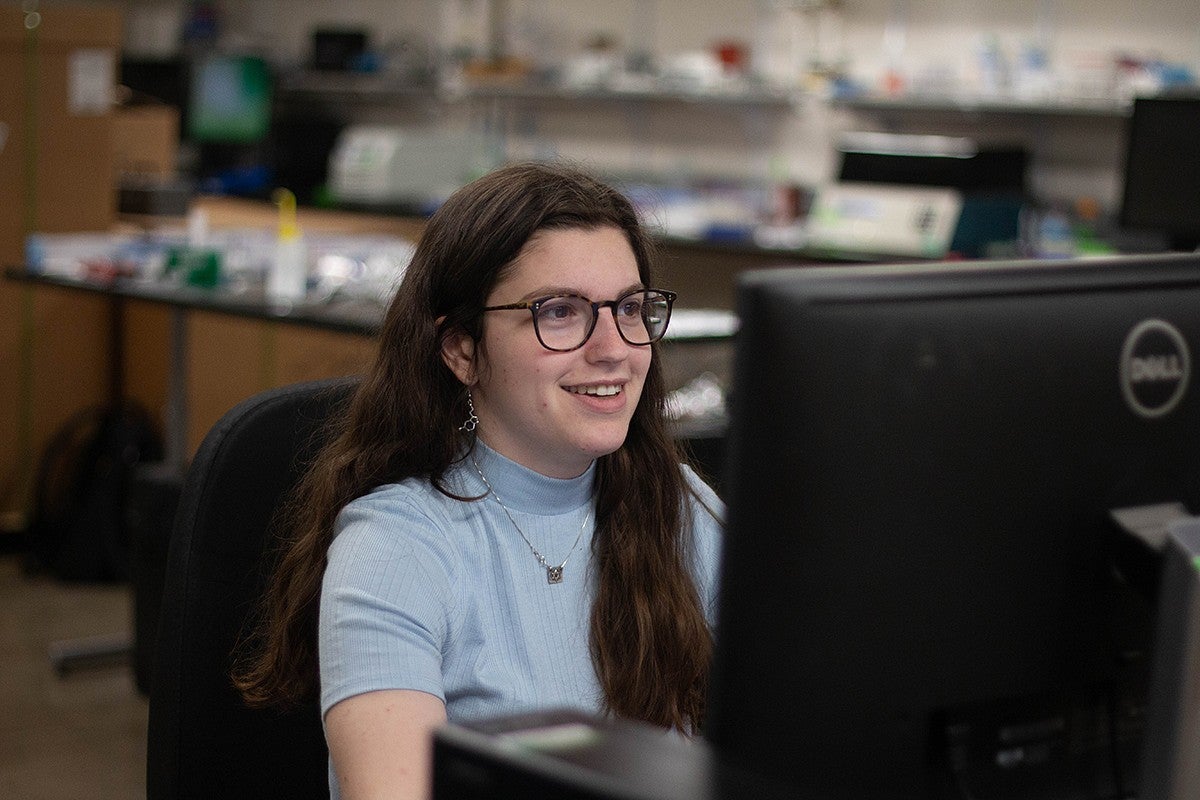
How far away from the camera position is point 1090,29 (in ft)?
17.1

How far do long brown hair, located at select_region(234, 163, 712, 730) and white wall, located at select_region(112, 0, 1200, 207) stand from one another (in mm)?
3978

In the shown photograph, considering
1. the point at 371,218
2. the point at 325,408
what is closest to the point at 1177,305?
the point at 325,408

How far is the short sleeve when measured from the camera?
1.14 m

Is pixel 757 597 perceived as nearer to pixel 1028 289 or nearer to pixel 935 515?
pixel 935 515

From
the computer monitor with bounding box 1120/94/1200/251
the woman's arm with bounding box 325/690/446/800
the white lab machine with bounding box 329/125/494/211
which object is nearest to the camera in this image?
the woman's arm with bounding box 325/690/446/800

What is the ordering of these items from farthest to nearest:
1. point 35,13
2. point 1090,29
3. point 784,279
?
point 1090,29 → point 35,13 → point 784,279

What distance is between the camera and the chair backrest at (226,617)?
1.36 m

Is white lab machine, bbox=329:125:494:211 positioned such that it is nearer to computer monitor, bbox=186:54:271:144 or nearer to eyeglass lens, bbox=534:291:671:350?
computer monitor, bbox=186:54:271:144

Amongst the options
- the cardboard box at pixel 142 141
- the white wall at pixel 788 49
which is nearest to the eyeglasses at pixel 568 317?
the white wall at pixel 788 49

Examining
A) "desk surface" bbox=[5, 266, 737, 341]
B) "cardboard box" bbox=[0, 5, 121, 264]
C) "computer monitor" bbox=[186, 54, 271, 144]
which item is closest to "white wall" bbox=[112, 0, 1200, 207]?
"computer monitor" bbox=[186, 54, 271, 144]

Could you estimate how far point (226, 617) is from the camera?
139 centimetres

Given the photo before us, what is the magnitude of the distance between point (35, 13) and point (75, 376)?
3.48 ft

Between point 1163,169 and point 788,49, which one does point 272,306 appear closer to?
point 1163,169

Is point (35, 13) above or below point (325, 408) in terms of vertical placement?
above
